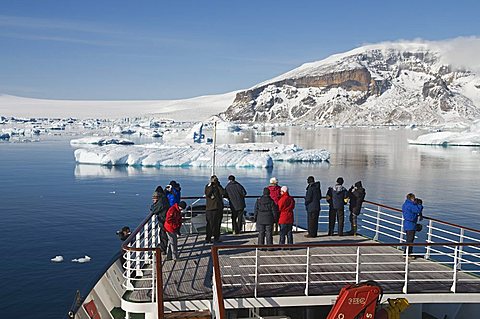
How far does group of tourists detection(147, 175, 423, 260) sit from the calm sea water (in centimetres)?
490

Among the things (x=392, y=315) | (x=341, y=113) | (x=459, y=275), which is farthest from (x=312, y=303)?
(x=341, y=113)

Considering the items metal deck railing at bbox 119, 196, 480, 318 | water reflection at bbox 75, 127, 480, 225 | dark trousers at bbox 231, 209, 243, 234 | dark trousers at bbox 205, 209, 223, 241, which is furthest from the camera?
water reflection at bbox 75, 127, 480, 225

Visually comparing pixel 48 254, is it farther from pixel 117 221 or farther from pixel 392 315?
pixel 392 315

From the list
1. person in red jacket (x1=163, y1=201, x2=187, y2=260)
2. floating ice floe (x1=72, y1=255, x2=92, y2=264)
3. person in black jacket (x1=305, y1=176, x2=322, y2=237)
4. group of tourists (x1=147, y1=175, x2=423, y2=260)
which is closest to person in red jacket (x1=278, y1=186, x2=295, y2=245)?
group of tourists (x1=147, y1=175, x2=423, y2=260)

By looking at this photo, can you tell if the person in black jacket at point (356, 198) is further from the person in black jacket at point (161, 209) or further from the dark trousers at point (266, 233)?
the person in black jacket at point (161, 209)

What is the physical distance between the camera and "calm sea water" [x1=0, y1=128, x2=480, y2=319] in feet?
45.8

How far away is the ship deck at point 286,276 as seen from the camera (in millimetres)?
6984

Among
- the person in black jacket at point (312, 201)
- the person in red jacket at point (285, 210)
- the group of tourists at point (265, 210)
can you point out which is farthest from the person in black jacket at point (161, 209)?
the person in black jacket at point (312, 201)

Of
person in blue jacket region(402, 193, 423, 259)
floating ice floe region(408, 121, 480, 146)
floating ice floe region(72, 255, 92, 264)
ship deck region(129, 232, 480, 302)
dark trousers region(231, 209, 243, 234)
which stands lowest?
floating ice floe region(72, 255, 92, 264)

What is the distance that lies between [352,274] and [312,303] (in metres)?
1.20

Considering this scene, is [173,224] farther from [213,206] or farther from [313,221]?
[313,221]

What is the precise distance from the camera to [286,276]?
754cm

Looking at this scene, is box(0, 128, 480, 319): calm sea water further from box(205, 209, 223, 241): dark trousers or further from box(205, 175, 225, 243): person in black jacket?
box(205, 175, 225, 243): person in black jacket

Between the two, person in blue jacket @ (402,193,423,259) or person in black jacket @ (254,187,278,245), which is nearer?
person in black jacket @ (254,187,278,245)
